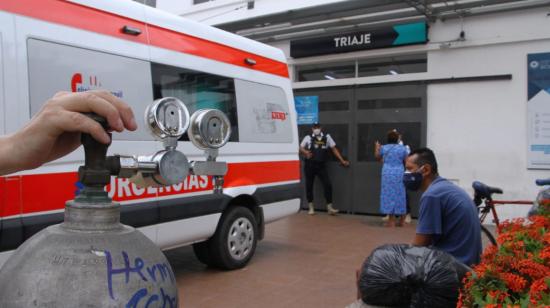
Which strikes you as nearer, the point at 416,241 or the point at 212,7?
the point at 416,241

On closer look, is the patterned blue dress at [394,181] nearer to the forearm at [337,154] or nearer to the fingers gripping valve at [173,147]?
the forearm at [337,154]

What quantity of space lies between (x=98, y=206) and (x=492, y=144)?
30.0 feet

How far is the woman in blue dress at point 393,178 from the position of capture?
9188mm

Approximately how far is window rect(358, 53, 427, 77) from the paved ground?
3.18 metres

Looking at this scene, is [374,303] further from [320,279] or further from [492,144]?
[492,144]

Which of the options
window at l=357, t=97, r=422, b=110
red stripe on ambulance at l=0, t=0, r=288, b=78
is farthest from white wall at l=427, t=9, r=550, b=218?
red stripe on ambulance at l=0, t=0, r=288, b=78

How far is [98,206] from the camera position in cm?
114

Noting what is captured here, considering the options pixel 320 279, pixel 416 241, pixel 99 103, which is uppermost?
pixel 99 103

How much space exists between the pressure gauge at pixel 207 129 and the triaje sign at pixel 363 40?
28.8 ft

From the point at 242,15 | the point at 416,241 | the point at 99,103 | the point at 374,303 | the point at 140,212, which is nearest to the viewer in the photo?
the point at 99,103

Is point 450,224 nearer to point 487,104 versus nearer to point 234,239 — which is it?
point 234,239

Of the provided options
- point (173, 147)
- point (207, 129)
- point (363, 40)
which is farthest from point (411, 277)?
point (363, 40)

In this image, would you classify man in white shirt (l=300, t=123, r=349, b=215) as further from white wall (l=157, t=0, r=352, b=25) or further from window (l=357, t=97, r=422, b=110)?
white wall (l=157, t=0, r=352, b=25)

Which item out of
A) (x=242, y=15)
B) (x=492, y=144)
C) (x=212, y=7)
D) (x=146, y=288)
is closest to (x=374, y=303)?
(x=146, y=288)
